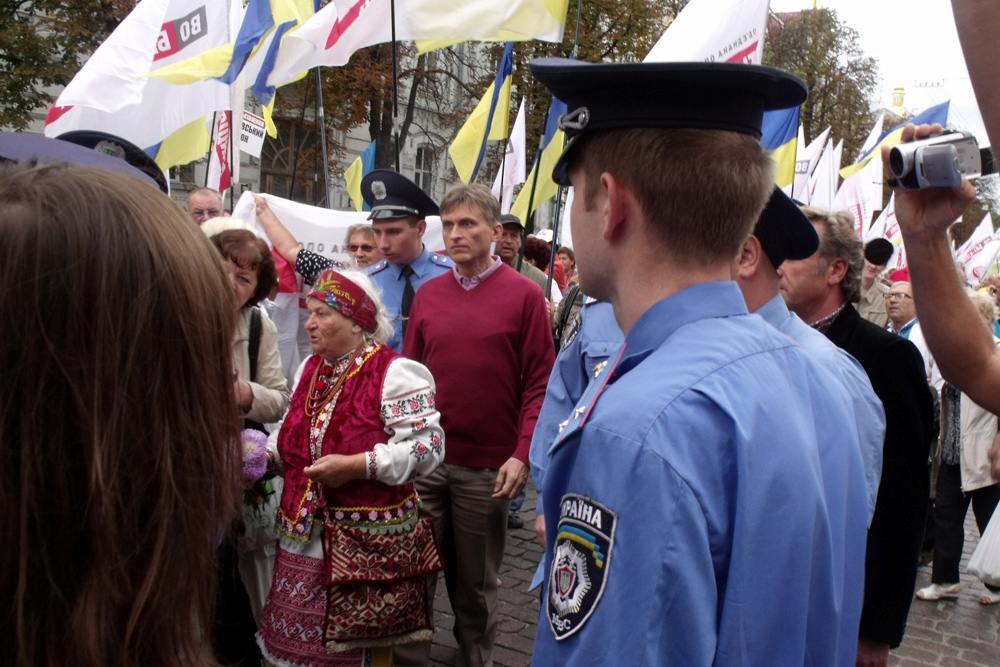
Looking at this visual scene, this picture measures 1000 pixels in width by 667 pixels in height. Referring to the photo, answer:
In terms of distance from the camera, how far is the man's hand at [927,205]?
6.04 feet

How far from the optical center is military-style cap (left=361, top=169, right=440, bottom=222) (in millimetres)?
4875

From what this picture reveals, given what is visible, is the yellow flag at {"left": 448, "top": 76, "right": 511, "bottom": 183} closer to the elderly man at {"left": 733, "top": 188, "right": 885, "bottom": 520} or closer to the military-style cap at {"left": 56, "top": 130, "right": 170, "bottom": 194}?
the military-style cap at {"left": 56, "top": 130, "right": 170, "bottom": 194}

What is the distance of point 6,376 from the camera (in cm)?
93

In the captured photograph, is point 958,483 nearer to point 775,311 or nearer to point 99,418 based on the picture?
point 775,311

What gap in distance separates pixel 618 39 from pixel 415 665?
1021 inches

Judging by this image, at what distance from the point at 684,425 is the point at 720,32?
4637 mm

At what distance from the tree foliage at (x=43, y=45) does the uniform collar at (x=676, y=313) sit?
18.5m

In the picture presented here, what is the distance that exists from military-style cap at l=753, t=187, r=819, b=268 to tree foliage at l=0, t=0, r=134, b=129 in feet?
58.2

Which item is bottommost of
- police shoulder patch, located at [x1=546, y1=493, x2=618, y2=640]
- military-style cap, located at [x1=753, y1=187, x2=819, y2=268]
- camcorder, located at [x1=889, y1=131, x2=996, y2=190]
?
police shoulder patch, located at [x1=546, y1=493, x2=618, y2=640]

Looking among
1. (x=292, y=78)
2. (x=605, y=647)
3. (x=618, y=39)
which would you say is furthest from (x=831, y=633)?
(x=618, y=39)

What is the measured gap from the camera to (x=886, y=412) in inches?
122

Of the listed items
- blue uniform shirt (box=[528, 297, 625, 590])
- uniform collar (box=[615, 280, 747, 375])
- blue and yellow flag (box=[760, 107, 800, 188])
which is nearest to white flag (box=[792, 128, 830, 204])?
blue and yellow flag (box=[760, 107, 800, 188])

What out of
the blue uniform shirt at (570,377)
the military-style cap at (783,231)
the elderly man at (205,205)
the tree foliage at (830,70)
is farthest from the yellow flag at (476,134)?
the tree foliage at (830,70)

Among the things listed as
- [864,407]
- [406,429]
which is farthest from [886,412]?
[406,429]
